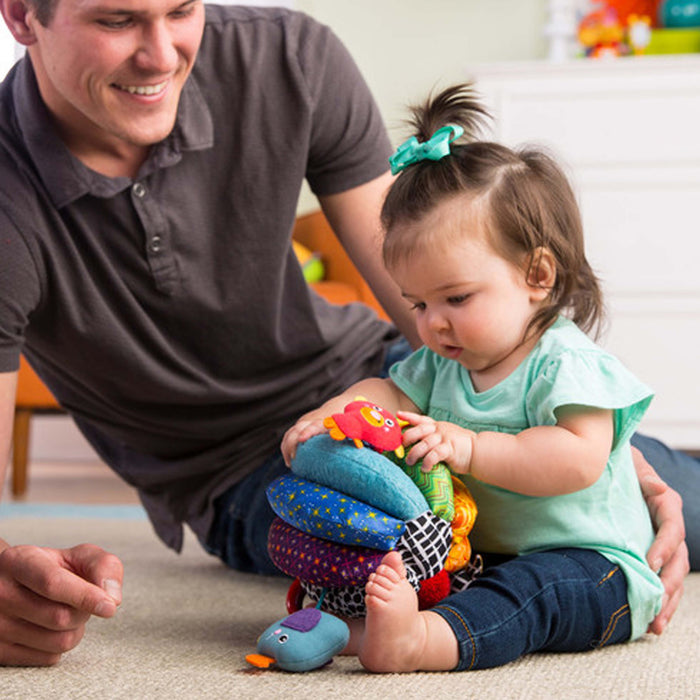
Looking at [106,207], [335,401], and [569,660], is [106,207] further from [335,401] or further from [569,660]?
[569,660]

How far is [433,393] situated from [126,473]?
619mm

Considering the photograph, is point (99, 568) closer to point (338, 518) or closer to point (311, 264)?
point (338, 518)

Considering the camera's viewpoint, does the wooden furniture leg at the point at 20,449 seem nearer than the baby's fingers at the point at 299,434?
No

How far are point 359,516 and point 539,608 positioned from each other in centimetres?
20

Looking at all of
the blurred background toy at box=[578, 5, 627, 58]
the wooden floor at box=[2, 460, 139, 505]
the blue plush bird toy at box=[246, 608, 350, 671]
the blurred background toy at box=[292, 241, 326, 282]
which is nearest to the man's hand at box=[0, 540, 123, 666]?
the blue plush bird toy at box=[246, 608, 350, 671]

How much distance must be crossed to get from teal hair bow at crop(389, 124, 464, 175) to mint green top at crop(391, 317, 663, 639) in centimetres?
21

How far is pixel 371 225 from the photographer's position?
1441 mm

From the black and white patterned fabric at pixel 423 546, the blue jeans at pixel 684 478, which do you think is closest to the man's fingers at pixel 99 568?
the black and white patterned fabric at pixel 423 546

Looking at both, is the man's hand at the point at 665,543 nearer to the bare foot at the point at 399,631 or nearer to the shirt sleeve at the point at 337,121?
the bare foot at the point at 399,631

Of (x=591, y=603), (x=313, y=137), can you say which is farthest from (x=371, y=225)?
(x=591, y=603)

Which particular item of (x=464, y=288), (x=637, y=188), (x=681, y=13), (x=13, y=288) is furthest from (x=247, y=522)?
(x=681, y=13)

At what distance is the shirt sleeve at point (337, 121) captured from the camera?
4.55ft

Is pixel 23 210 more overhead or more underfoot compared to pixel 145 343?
more overhead

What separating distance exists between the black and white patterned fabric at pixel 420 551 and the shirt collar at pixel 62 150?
565 mm
